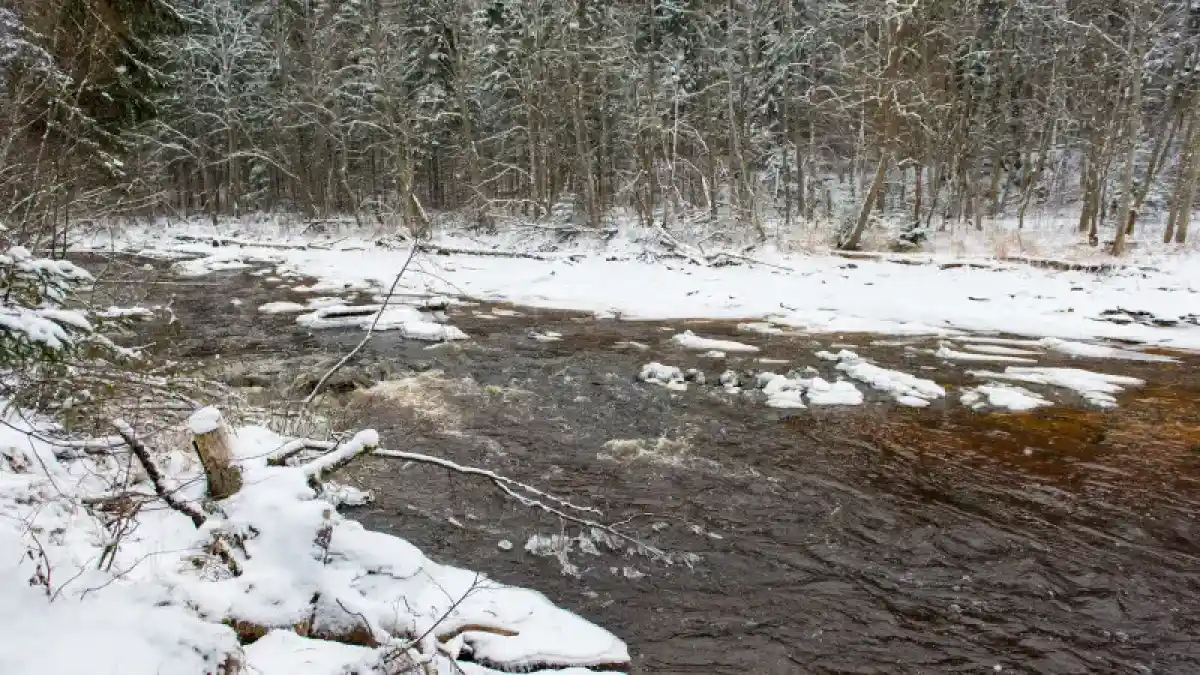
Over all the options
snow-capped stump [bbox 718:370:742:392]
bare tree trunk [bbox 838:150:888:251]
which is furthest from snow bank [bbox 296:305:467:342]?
bare tree trunk [bbox 838:150:888:251]

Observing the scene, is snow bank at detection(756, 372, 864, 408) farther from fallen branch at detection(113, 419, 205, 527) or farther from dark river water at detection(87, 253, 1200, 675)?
fallen branch at detection(113, 419, 205, 527)

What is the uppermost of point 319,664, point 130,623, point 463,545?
point 130,623

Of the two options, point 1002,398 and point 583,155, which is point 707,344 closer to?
point 1002,398

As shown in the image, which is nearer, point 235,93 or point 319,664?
point 319,664

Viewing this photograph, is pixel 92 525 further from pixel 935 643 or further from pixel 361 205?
pixel 361 205

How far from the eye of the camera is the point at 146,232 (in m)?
27.7

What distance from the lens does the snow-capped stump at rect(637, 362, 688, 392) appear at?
390 inches

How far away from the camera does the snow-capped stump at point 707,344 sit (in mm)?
12102

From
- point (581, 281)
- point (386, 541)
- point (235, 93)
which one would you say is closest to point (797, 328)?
point (581, 281)

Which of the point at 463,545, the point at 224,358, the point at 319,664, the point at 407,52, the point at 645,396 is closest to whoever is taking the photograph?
the point at 319,664

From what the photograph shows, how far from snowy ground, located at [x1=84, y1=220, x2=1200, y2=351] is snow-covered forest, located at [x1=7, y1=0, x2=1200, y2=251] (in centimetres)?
258

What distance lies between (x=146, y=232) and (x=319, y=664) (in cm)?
2988

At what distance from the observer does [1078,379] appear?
10.1 meters

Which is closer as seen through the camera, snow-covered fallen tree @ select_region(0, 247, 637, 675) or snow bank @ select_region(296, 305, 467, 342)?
snow-covered fallen tree @ select_region(0, 247, 637, 675)
